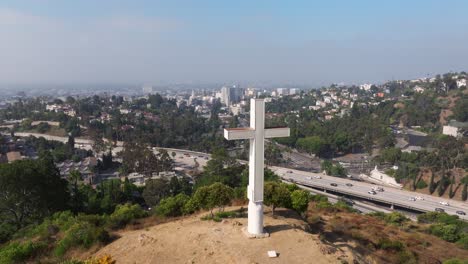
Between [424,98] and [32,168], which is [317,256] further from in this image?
[424,98]

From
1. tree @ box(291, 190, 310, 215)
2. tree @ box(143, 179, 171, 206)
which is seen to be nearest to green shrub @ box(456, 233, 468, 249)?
tree @ box(291, 190, 310, 215)

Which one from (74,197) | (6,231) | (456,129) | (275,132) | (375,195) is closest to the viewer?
(275,132)

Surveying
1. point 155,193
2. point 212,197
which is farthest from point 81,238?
point 155,193

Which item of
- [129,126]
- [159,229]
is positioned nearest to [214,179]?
[159,229]

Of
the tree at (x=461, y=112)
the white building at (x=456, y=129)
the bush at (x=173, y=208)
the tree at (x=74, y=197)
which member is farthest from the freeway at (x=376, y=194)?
the tree at (x=461, y=112)

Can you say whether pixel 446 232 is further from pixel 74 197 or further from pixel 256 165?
pixel 74 197

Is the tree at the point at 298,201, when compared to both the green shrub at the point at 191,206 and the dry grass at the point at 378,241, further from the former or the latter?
the green shrub at the point at 191,206

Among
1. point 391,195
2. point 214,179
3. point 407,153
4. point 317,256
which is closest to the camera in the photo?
point 317,256
